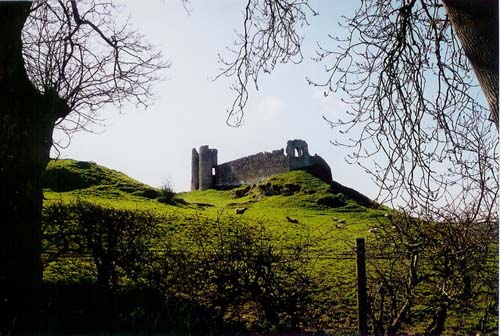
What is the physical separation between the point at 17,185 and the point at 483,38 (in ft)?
16.4

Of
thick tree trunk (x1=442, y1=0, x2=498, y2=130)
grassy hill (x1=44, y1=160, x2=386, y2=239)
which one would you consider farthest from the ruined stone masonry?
thick tree trunk (x1=442, y1=0, x2=498, y2=130)

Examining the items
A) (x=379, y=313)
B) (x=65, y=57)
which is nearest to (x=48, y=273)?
(x=65, y=57)

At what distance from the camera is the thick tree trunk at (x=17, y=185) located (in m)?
5.31

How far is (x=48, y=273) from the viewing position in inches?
260

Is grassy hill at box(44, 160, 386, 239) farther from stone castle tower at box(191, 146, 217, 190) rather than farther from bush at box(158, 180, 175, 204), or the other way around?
stone castle tower at box(191, 146, 217, 190)

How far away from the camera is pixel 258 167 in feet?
120

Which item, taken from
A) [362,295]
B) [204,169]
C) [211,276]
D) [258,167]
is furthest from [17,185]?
[204,169]

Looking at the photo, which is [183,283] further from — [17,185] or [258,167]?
[258,167]

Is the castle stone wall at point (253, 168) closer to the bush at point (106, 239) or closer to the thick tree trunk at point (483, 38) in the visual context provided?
the bush at point (106, 239)

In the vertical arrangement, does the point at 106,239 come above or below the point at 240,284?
above

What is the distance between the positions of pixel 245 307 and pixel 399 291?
5.96 feet

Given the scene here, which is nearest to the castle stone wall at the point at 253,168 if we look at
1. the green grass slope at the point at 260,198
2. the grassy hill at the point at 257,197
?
the grassy hill at the point at 257,197

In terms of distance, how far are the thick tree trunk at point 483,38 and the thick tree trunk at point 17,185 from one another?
15.6ft

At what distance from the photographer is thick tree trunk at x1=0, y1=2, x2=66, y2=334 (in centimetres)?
531
